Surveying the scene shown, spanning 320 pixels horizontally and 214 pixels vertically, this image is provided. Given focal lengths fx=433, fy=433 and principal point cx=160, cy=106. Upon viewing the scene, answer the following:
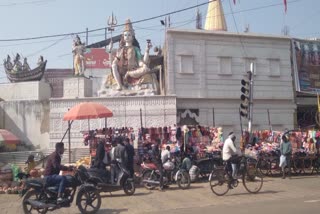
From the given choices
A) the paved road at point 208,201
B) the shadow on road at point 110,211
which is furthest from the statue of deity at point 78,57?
the shadow on road at point 110,211

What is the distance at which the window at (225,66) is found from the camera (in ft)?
86.1

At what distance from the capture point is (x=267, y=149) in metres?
17.4

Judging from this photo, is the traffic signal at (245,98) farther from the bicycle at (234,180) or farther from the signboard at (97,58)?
the signboard at (97,58)

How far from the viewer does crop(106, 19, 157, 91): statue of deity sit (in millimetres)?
24578

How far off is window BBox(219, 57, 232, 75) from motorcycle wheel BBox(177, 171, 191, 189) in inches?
513

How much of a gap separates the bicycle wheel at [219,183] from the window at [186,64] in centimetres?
1357

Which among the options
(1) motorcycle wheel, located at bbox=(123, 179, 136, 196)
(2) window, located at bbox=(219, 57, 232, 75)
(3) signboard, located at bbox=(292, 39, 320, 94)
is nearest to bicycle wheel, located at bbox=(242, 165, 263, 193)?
(1) motorcycle wheel, located at bbox=(123, 179, 136, 196)

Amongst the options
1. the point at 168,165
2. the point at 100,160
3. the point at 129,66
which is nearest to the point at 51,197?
the point at 100,160

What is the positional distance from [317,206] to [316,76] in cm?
2002

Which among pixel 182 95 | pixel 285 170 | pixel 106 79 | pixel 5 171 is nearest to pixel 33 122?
pixel 106 79

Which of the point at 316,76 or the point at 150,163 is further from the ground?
the point at 316,76

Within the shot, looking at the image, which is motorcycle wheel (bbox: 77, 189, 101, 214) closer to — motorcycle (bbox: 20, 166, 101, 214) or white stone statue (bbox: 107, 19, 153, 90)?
motorcycle (bbox: 20, 166, 101, 214)

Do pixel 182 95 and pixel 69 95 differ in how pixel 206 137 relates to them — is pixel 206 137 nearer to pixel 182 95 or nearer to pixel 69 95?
pixel 182 95

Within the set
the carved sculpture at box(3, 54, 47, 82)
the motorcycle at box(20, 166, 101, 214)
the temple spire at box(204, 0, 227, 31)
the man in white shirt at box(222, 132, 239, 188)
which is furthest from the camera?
the temple spire at box(204, 0, 227, 31)
